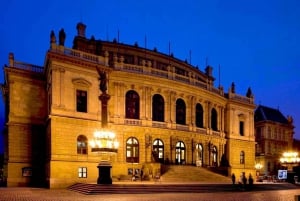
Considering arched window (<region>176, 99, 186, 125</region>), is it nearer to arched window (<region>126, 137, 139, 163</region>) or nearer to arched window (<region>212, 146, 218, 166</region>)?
arched window (<region>212, 146, 218, 166</region>)

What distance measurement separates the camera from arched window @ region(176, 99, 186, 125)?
47.9 m

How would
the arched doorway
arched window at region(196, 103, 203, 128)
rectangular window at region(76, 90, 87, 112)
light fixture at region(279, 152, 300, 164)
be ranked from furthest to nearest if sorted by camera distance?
arched window at region(196, 103, 203, 128) → the arched doorway → rectangular window at region(76, 90, 87, 112) → light fixture at region(279, 152, 300, 164)

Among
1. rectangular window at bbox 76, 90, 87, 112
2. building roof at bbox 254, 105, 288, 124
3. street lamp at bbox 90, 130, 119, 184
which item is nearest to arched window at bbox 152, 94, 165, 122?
rectangular window at bbox 76, 90, 87, 112

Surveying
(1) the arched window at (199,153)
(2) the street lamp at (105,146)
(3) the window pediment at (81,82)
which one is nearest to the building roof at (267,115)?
(1) the arched window at (199,153)

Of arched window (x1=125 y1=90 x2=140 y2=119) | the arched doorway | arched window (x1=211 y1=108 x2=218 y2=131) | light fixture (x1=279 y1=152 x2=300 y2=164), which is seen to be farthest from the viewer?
arched window (x1=211 y1=108 x2=218 y2=131)

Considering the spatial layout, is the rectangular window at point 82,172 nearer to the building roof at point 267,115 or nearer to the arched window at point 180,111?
the arched window at point 180,111

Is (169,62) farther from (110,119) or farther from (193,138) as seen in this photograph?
(110,119)

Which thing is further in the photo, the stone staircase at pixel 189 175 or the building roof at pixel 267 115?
the building roof at pixel 267 115

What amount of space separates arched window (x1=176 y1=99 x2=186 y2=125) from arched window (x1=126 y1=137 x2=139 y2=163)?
7.15m

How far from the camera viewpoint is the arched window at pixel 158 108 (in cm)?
4551

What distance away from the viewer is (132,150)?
43.1m

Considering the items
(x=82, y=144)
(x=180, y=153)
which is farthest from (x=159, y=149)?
(x=82, y=144)

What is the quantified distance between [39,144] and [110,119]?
8.06 m

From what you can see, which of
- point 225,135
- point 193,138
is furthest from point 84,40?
point 225,135
